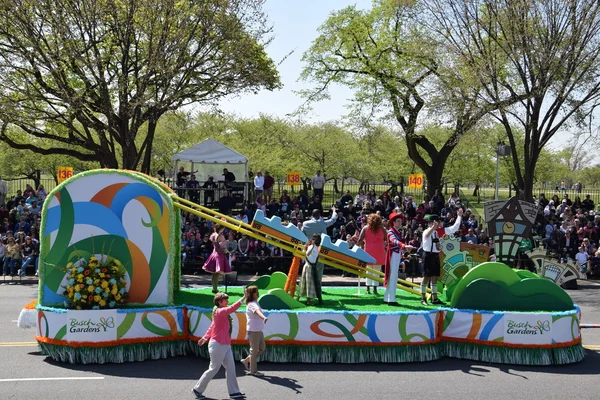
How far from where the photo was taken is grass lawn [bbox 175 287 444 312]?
36.4ft

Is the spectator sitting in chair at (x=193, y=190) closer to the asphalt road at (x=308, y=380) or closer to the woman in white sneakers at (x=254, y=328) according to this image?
the asphalt road at (x=308, y=380)

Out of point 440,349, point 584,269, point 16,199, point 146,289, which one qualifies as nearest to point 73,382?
point 146,289

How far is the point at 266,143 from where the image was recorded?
45375mm

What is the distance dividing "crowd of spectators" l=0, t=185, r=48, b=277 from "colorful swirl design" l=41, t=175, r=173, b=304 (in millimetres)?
9793

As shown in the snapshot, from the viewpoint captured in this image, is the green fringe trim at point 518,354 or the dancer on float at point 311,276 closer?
the green fringe trim at point 518,354

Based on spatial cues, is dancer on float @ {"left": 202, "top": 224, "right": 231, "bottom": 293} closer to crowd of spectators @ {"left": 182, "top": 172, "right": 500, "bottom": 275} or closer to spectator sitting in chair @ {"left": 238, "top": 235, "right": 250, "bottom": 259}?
crowd of spectators @ {"left": 182, "top": 172, "right": 500, "bottom": 275}

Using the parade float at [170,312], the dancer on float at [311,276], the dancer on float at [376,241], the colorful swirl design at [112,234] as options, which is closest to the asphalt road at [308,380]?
the parade float at [170,312]

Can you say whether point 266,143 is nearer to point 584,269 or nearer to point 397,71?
point 397,71

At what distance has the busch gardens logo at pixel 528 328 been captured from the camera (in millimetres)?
10320

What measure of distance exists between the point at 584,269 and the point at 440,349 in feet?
39.1

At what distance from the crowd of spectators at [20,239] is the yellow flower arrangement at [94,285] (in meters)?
10.1

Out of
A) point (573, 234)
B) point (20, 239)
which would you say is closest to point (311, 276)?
point (20, 239)

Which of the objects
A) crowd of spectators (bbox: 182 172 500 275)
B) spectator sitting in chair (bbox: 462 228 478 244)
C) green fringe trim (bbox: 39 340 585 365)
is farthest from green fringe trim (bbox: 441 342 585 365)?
spectator sitting in chair (bbox: 462 228 478 244)

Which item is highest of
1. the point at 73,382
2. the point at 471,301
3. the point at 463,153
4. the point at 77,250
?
the point at 463,153
